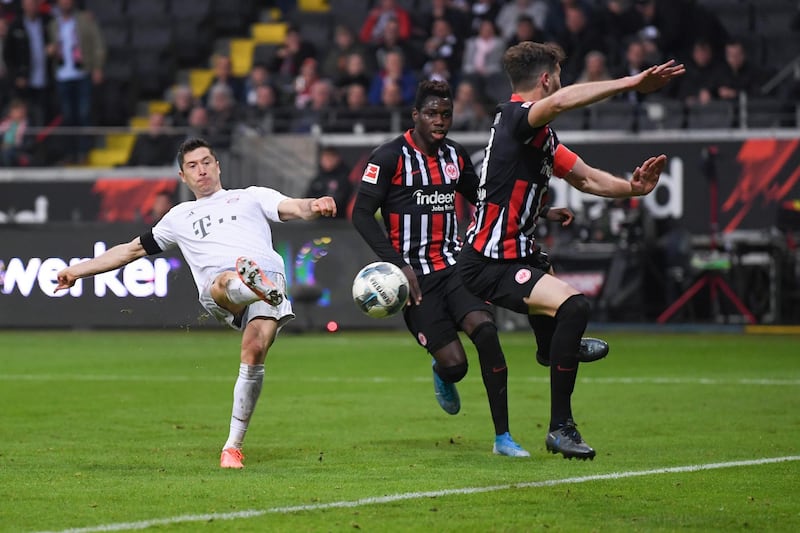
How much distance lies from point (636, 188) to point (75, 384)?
712 cm

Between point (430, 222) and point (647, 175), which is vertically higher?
point (647, 175)

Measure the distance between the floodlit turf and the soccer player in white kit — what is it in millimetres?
619

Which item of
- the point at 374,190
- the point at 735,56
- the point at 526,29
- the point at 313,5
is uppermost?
the point at 313,5

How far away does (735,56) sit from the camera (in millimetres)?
20609

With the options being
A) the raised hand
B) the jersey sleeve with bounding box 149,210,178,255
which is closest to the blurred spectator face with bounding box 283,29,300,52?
the jersey sleeve with bounding box 149,210,178,255

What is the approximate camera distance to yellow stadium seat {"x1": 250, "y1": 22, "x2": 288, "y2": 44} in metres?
26.1

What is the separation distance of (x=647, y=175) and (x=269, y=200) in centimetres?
218

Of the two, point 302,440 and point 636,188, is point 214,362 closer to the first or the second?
point 302,440

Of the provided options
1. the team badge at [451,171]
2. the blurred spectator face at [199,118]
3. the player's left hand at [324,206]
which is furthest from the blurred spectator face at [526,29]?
the player's left hand at [324,206]

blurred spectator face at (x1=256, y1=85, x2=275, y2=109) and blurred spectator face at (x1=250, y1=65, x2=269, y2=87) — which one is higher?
blurred spectator face at (x1=250, y1=65, x2=269, y2=87)

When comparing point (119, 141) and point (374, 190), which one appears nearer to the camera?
point (374, 190)

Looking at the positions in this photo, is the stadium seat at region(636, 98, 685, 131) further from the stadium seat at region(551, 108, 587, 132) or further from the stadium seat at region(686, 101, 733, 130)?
the stadium seat at region(551, 108, 587, 132)

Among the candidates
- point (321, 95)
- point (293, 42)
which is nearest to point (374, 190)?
point (321, 95)

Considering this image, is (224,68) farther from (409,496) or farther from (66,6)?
(409,496)
